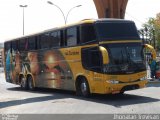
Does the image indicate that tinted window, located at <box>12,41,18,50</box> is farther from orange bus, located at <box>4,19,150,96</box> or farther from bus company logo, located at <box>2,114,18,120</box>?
bus company logo, located at <box>2,114,18,120</box>

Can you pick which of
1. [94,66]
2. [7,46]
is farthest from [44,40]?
[7,46]

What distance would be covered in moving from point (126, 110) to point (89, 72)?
165 inches

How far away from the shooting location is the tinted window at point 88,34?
1633 centimetres

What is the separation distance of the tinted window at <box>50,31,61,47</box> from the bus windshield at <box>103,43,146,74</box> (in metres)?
4.19

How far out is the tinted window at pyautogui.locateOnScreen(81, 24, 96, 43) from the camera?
16334 mm

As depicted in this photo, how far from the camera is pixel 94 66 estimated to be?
638 inches

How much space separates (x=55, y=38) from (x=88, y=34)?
11.4ft

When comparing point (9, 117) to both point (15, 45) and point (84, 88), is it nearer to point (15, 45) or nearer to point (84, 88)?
point (84, 88)

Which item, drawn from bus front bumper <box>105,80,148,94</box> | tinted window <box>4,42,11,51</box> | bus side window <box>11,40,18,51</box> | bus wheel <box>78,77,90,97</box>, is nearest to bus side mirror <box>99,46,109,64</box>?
bus front bumper <box>105,80,148,94</box>

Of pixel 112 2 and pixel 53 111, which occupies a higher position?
pixel 112 2

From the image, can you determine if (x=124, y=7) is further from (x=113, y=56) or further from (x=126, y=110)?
(x=126, y=110)

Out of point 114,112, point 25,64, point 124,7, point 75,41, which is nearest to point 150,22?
point 124,7

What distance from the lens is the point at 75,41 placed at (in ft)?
57.9

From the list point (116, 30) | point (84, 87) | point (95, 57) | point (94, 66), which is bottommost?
point (84, 87)
